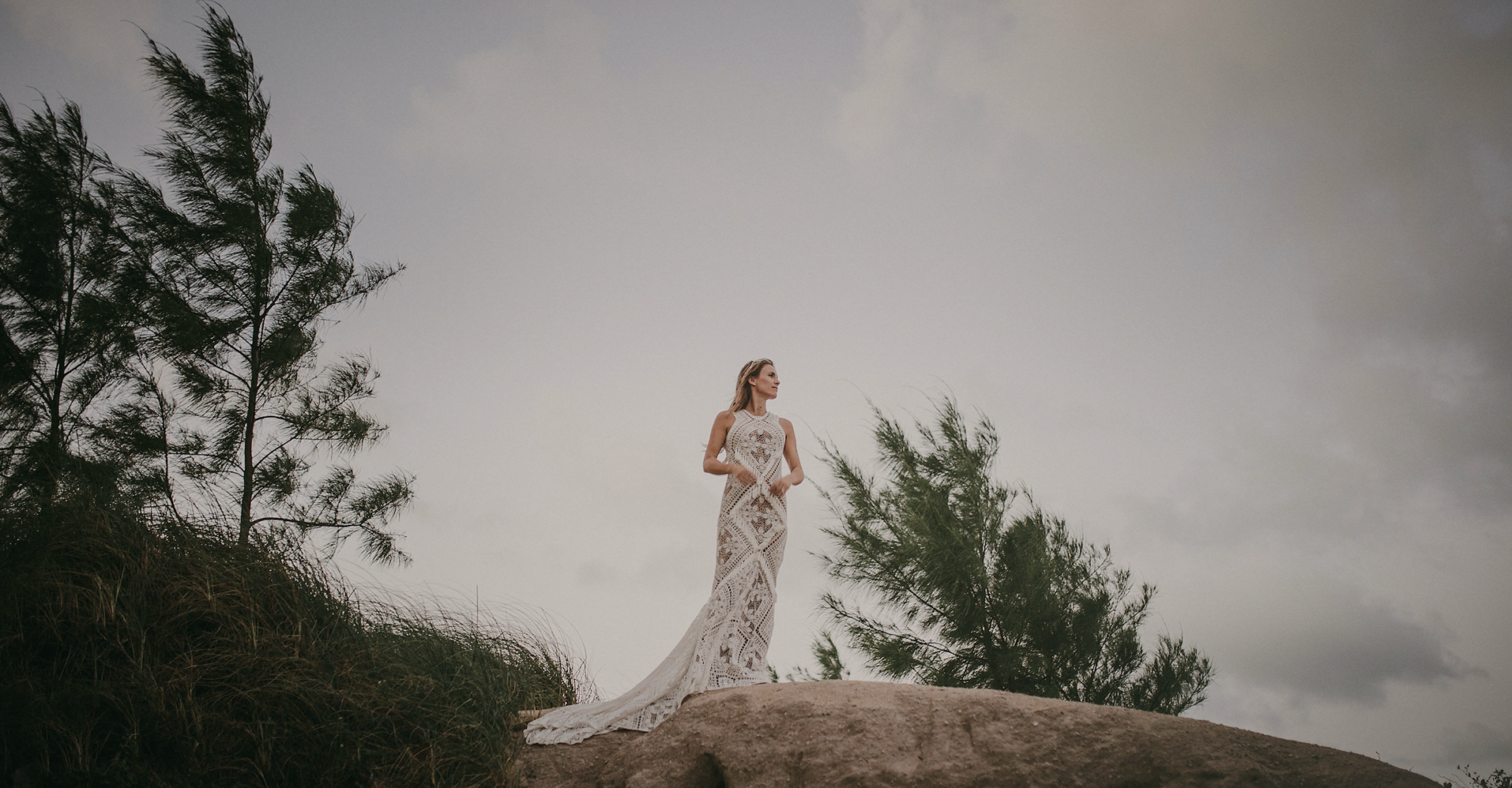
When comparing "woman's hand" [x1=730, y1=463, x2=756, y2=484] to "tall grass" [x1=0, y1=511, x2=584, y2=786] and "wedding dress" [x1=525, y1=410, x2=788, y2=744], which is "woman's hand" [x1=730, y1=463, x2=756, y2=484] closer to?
"wedding dress" [x1=525, y1=410, x2=788, y2=744]

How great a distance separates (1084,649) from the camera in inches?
333

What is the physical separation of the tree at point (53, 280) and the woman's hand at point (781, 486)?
8263 mm

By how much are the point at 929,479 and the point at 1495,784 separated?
206 inches

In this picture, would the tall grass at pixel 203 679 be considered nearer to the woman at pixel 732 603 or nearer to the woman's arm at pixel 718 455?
the woman at pixel 732 603

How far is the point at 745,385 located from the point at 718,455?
1.78 feet

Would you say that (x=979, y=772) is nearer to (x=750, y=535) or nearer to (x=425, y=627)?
(x=750, y=535)

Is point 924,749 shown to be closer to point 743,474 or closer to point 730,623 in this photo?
point 730,623

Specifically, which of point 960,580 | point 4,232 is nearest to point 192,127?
point 4,232

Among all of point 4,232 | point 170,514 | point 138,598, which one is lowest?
point 138,598

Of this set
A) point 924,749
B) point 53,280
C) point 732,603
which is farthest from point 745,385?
point 53,280

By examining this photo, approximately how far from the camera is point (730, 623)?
5.33 metres

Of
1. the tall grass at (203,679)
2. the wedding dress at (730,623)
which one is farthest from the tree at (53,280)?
the wedding dress at (730,623)

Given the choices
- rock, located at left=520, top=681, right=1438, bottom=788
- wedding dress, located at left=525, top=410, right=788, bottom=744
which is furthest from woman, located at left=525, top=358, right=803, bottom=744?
rock, located at left=520, top=681, right=1438, bottom=788

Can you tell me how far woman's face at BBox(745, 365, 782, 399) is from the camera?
19.5 ft
